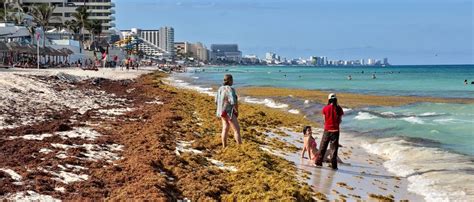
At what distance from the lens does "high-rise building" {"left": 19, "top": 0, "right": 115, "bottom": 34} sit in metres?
130

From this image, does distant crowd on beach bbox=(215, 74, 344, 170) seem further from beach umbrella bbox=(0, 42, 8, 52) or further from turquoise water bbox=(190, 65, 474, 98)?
beach umbrella bbox=(0, 42, 8, 52)

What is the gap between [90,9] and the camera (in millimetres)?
135125

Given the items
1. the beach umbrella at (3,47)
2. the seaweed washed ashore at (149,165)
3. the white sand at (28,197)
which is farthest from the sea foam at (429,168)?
the beach umbrella at (3,47)

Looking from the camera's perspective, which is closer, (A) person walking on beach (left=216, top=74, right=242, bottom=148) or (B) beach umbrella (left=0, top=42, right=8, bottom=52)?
(A) person walking on beach (left=216, top=74, right=242, bottom=148)

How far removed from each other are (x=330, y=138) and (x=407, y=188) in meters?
1.76

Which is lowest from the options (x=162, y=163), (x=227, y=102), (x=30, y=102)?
(x=162, y=163)

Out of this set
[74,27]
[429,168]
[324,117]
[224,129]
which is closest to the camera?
[324,117]

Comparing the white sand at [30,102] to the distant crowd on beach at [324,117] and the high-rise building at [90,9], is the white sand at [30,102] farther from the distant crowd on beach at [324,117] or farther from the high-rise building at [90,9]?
the high-rise building at [90,9]

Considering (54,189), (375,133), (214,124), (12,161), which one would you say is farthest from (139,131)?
(375,133)

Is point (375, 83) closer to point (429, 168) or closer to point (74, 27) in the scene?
point (429, 168)

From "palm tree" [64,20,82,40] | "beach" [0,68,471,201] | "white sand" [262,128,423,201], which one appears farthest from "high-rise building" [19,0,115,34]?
"white sand" [262,128,423,201]

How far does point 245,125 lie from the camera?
1659 centimetres

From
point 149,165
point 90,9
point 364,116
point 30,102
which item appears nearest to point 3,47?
point 30,102

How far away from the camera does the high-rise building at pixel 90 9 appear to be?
130m
